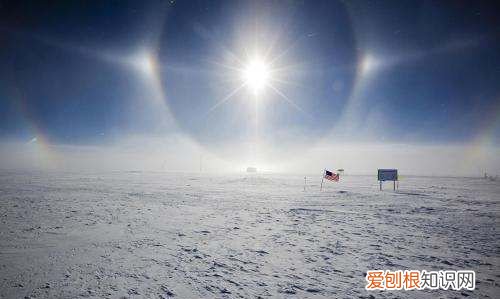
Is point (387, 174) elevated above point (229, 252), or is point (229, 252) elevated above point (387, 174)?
point (387, 174)

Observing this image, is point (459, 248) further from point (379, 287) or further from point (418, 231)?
point (379, 287)

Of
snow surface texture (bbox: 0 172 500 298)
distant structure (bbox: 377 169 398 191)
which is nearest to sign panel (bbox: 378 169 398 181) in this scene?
distant structure (bbox: 377 169 398 191)

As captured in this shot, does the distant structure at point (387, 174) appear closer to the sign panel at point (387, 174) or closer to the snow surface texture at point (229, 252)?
the sign panel at point (387, 174)

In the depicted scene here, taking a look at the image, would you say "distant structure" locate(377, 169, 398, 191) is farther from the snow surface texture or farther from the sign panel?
the snow surface texture

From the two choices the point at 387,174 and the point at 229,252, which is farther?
the point at 387,174

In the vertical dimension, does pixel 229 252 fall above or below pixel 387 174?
below

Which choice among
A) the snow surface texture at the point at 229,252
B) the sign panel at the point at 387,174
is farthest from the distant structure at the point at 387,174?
the snow surface texture at the point at 229,252

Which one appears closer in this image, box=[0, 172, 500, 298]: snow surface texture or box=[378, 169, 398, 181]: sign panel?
box=[0, 172, 500, 298]: snow surface texture

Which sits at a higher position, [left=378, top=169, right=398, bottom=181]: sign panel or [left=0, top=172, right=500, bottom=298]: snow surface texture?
[left=378, top=169, right=398, bottom=181]: sign panel

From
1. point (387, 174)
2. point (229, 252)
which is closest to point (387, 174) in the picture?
point (387, 174)

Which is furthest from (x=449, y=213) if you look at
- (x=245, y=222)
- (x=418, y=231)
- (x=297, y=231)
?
(x=245, y=222)

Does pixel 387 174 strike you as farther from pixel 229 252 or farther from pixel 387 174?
pixel 229 252
